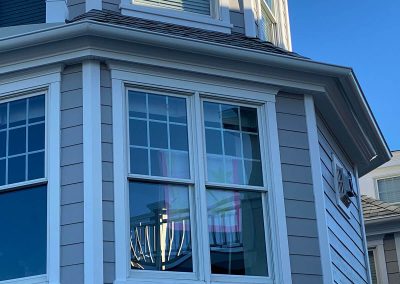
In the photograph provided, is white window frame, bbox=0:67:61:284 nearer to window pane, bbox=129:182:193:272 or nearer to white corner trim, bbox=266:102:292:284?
window pane, bbox=129:182:193:272

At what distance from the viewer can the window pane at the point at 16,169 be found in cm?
770

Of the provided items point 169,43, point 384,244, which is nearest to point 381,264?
point 384,244

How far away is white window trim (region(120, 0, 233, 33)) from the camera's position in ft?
29.8

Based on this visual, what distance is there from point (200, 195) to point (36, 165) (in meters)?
1.59

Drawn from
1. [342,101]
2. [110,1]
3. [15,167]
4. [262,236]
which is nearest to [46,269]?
[15,167]

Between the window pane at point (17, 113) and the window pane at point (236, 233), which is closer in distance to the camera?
the window pane at point (236, 233)

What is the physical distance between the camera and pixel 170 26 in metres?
8.97

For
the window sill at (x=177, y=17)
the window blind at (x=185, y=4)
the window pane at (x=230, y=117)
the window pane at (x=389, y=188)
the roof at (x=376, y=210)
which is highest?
the window pane at (x=389, y=188)

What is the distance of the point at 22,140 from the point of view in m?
7.85

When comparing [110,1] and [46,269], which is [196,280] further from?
[110,1]

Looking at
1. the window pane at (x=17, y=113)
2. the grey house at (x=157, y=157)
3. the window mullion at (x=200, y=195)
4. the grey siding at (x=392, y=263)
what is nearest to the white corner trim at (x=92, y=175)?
the grey house at (x=157, y=157)

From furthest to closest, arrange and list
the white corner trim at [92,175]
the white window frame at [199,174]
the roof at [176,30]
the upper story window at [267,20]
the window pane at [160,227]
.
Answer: the upper story window at [267,20]
the roof at [176,30]
the window pane at [160,227]
the white window frame at [199,174]
the white corner trim at [92,175]

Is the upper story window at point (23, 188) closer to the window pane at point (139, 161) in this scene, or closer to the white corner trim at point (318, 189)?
the window pane at point (139, 161)

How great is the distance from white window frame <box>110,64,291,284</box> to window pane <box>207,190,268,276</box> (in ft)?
0.30
